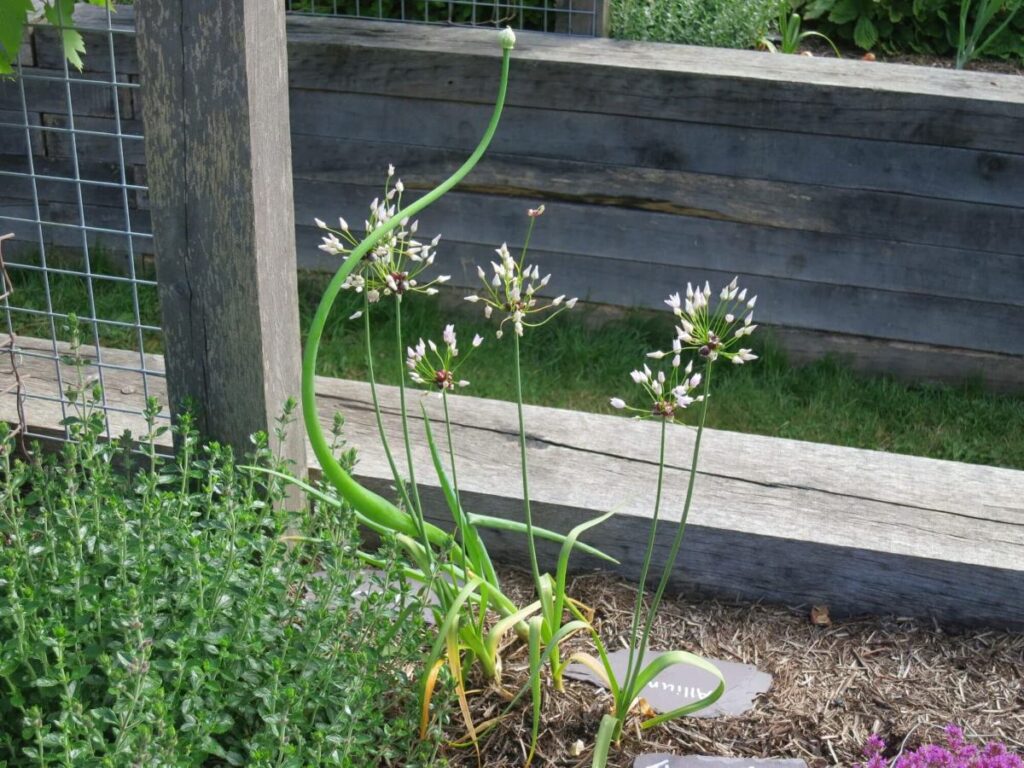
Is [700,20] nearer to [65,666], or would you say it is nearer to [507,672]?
[507,672]

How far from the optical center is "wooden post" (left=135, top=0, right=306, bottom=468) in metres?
2.10

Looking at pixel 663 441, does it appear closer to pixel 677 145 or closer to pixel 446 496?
pixel 446 496

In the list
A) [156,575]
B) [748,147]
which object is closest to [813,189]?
[748,147]

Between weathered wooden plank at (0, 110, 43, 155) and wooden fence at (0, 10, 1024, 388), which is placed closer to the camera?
wooden fence at (0, 10, 1024, 388)

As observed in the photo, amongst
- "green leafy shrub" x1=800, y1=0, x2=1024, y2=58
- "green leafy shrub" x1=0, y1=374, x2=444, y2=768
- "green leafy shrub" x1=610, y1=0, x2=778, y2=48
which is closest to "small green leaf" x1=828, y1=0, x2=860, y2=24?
"green leafy shrub" x1=800, y1=0, x2=1024, y2=58

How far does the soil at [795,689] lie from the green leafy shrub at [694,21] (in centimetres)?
252

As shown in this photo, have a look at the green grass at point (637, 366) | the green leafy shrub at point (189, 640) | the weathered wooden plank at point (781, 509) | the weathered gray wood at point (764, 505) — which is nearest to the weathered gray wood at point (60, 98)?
the green grass at point (637, 366)

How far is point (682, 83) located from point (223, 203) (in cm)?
201

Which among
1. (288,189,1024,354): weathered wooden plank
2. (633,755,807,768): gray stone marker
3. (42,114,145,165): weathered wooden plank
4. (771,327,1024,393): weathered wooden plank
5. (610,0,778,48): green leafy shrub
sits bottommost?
(633,755,807,768): gray stone marker

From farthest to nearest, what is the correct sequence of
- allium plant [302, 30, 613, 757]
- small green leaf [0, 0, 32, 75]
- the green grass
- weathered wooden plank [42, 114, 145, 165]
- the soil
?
weathered wooden plank [42, 114, 145, 165] < the green grass < small green leaf [0, 0, 32, 75] < the soil < allium plant [302, 30, 613, 757]

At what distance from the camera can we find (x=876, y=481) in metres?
2.62

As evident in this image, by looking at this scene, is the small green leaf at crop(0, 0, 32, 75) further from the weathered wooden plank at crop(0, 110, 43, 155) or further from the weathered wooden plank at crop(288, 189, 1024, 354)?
the weathered wooden plank at crop(0, 110, 43, 155)

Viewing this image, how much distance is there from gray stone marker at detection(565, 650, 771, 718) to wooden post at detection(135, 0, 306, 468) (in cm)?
80

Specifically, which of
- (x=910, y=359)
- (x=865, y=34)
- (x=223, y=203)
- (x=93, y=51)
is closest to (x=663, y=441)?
(x=223, y=203)
